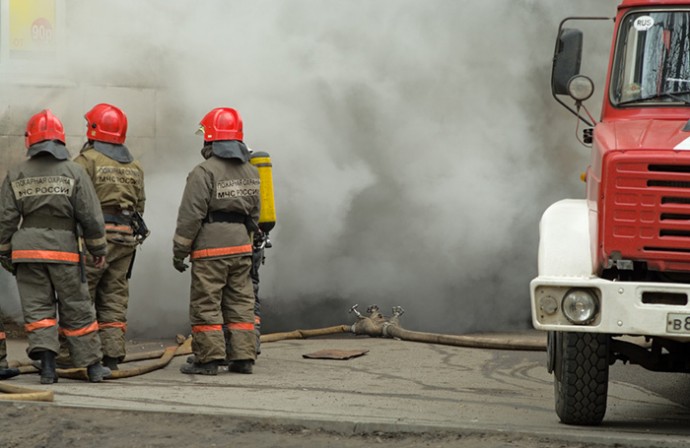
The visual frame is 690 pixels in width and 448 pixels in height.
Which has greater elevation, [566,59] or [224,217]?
[566,59]

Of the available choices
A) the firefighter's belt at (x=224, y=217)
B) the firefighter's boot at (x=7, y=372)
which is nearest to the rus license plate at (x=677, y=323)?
the firefighter's belt at (x=224, y=217)

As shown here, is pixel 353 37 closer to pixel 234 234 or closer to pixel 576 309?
pixel 234 234

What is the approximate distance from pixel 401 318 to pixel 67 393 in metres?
5.02

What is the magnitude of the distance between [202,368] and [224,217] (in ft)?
3.42

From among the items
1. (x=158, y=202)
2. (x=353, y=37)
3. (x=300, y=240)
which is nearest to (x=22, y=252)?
(x=158, y=202)

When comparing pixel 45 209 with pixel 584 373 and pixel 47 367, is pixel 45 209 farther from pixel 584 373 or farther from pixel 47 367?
pixel 584 373

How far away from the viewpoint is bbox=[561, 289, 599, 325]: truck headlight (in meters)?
6.04

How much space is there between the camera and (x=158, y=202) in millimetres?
11367

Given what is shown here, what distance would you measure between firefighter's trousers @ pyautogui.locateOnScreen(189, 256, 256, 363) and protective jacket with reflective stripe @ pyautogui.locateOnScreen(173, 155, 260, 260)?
97 mm

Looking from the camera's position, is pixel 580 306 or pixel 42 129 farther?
pixel 42 129

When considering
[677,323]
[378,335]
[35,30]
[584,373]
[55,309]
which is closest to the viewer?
[677,323]

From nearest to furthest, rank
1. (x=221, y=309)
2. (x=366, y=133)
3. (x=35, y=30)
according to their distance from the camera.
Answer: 1. (x=221, y=309)
2. (x=35, y=30)
3. (x=366, y=133)

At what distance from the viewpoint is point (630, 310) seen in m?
5.95

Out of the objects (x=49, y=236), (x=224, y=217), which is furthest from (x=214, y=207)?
(x=49, y=236)
